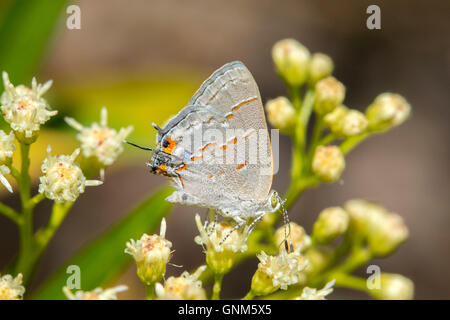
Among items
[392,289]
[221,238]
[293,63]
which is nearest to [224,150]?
[221,238]

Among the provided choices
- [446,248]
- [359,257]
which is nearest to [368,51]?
[446,248]

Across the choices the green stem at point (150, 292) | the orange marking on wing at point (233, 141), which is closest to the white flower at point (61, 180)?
the green stem at point (150, 292)

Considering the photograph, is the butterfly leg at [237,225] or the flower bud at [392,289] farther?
the flower bud at [392,289]

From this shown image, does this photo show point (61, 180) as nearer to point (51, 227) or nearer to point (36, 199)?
point (36, 199)

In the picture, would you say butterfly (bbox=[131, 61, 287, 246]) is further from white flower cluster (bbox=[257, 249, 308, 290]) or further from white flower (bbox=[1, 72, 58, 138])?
white flower (bbox=[1, 72, 58, 138])

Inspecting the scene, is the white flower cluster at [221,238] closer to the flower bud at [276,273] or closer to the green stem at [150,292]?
the flower bud at [276,273]

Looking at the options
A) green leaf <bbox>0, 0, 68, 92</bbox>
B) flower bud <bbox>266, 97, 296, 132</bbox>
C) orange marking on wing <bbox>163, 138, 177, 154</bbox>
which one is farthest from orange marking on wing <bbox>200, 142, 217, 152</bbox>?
green leaf <bbox>0, 0, 68, 92</bbox>
